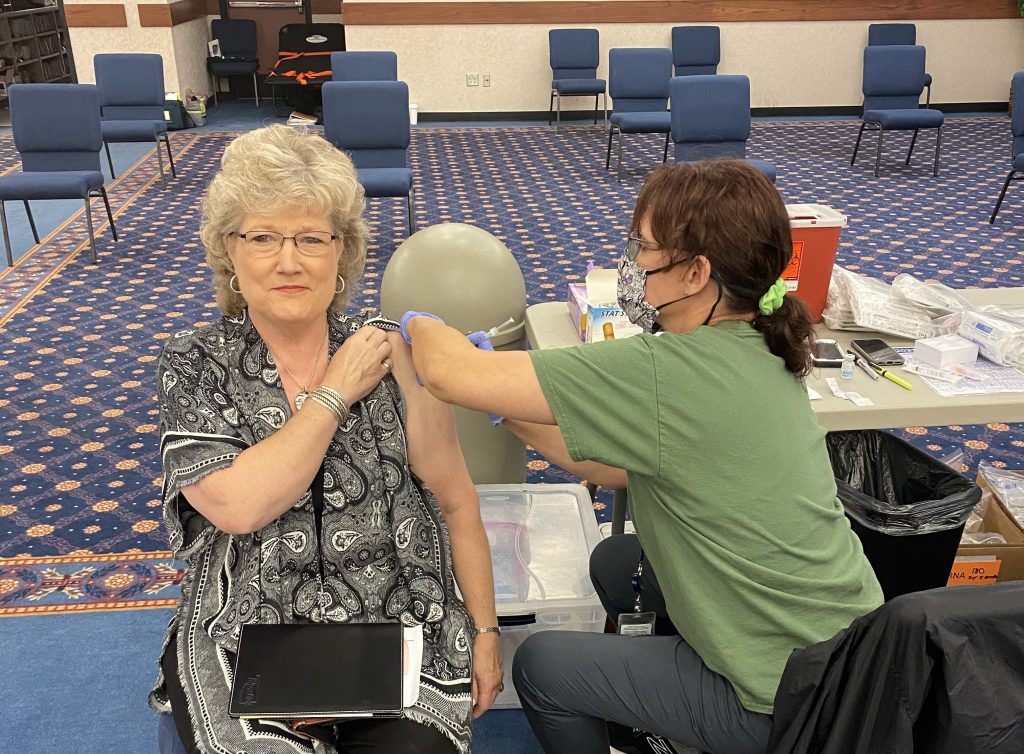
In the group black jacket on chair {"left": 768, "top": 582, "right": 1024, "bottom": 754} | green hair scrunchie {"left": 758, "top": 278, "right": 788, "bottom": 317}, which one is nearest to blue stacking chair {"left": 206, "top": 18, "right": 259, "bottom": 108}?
green hair scrunchie {"left": 758, "top": 278, "right": 788, "bottom": 317}

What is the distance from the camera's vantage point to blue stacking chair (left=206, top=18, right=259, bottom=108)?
1109cm

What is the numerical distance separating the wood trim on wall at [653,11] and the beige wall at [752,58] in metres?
0.09

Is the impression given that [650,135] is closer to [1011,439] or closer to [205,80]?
[205,80]

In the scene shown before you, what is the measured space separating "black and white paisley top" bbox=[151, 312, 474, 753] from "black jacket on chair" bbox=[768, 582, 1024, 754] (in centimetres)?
66

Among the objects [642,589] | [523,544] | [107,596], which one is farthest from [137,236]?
[642,589]

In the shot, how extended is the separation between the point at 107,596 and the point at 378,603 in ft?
4.49

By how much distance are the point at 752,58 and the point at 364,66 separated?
5061 mm

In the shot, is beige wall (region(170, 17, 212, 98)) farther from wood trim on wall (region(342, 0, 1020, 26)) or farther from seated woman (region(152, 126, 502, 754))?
seated woman (region(152, 126, 502, 754))

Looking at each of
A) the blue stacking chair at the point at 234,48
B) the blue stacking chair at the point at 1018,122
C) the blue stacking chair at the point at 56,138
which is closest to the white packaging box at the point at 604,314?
the blue stacking chair at the point at 56,138

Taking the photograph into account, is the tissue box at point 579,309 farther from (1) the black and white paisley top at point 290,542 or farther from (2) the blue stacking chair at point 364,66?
(2) the blue stacking chair at point 364,66

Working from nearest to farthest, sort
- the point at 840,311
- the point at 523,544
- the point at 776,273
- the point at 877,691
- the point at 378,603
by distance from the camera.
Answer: the point at 877,691
the point at 776,273
the point at 378,603
the point at 523,544
the point at 840,311

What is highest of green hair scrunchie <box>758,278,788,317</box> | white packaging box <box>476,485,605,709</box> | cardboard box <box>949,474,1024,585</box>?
green hair scrunchie <box>758,278,788,317</box>

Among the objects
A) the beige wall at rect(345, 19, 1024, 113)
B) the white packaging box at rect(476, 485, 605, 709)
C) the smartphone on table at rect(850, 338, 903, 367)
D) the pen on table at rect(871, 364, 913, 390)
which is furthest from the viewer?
the beige wall at rect(345, 19, 1024, 113)

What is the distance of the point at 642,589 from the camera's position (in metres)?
1.97
